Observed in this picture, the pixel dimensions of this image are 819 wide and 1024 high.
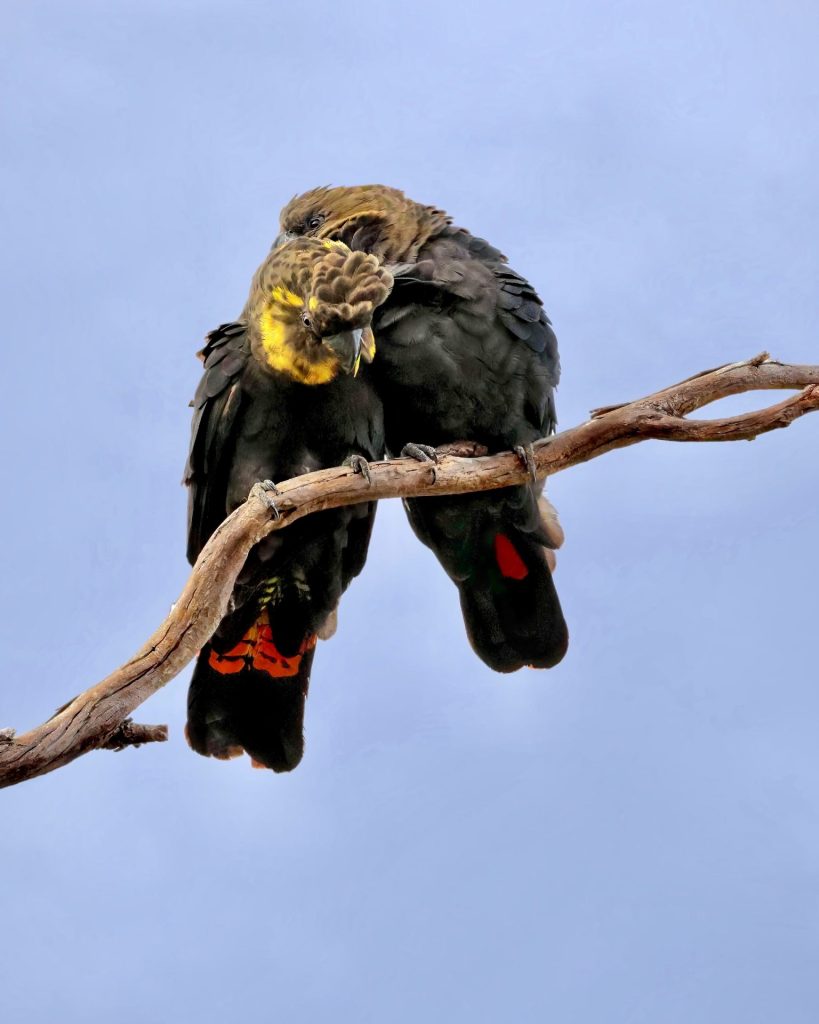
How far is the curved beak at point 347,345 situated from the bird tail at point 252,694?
1318 millimetres

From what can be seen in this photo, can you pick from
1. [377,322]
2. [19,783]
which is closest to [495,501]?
[377,322]

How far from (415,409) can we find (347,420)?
1.27 feet

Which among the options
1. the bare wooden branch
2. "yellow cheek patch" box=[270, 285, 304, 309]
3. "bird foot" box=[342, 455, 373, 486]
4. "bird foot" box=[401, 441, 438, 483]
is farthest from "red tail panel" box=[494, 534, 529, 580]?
"yellow cheek patch" box=[270, 285, 304, 309]

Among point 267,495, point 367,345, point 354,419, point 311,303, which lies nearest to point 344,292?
point 311,303

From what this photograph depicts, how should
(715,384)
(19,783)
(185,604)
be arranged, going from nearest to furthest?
(19,783), (185,604), (715,384)

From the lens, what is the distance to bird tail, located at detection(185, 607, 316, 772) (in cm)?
571

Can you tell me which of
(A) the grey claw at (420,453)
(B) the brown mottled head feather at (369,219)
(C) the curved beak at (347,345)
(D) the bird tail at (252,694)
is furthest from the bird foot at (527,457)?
(D) the bird tail at (252,694)

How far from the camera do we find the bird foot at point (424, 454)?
5.16 m

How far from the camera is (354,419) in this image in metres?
5.29

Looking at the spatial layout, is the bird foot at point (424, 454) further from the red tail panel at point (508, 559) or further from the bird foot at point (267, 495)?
the red tail panel at point (508, 559)

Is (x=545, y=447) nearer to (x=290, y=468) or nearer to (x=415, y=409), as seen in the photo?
(x=415, y=409)

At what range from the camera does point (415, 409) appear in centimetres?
555

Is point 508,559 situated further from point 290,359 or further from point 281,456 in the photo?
point 290,359

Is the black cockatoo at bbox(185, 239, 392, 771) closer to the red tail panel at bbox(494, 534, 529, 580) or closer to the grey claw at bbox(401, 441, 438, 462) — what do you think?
the grey claw at bbox(401, 441, 438, 462)
